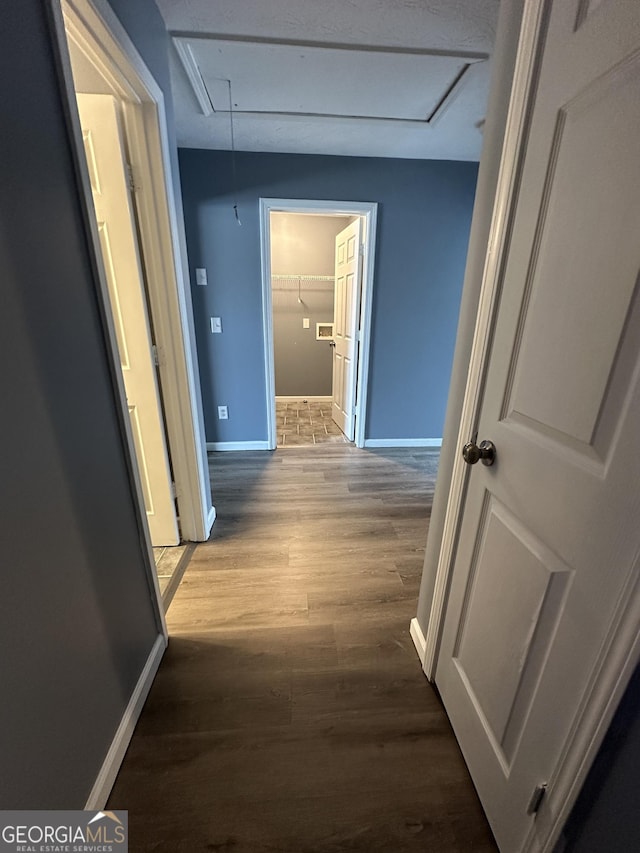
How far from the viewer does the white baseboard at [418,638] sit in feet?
4.44

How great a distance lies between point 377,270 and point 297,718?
122 inches

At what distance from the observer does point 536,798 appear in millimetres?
741

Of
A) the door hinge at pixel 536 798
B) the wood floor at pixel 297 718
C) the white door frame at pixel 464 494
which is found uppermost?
the white door frame at pixel 464 494

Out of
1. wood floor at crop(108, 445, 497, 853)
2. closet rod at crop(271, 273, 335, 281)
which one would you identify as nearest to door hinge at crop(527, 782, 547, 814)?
wood floor at crop(108, 445, 497, 853)

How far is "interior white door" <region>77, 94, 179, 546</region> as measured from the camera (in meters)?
1.36

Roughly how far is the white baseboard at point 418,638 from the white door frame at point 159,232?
1276 mm

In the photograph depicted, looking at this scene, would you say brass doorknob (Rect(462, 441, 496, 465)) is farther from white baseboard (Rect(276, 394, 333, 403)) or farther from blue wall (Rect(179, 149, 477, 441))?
white baseboard (Rect(276, 394, 333, 403))

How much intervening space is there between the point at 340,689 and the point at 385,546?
2.87 feet

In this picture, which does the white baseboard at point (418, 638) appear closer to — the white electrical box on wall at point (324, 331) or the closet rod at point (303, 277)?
the white electrical box on wall at point (324, 331)

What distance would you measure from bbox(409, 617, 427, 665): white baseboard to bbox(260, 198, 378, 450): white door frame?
213 centimetres

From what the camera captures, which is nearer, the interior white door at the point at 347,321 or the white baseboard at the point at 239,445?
the interior white door at the point at 347,321

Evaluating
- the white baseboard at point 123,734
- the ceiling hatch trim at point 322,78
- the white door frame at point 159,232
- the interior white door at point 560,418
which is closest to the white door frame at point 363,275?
the ceiling hatch trim at point 322,78

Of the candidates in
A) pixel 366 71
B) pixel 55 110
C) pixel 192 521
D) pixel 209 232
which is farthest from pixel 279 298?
pixel 55 110

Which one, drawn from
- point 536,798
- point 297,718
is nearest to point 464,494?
point 536,798
